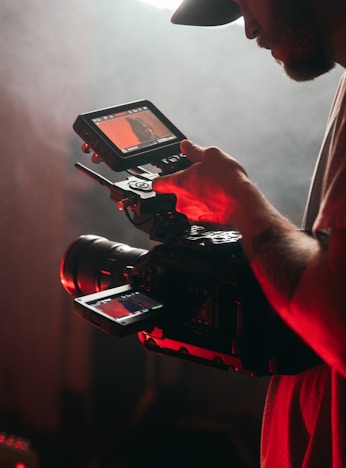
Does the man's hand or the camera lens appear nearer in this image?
the man's hand

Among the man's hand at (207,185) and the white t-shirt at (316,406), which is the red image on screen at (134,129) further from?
the white t-shirt at (316,406)

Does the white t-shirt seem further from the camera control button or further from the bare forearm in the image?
the camera control button

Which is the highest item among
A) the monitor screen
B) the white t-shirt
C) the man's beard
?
the man's beard

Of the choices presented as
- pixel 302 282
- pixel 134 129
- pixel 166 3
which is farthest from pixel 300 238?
pixel 166 3

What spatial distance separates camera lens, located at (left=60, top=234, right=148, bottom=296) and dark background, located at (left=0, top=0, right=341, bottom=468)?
964 mm

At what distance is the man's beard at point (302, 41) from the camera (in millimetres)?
842

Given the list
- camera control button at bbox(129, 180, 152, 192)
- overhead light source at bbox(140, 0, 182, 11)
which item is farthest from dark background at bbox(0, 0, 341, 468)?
camera control button at bbox(129, 180, 152, 192)

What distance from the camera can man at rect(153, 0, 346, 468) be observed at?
60 cm

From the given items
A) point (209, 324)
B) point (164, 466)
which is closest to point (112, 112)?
point (209, 324)

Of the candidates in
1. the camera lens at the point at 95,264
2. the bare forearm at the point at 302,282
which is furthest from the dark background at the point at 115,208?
the bare forearm at the point at 302,282

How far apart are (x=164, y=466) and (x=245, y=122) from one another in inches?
48.9

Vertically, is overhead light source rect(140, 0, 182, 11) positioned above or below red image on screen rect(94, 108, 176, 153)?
above

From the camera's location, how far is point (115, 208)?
2074mm

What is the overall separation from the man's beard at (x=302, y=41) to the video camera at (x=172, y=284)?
0.23m
